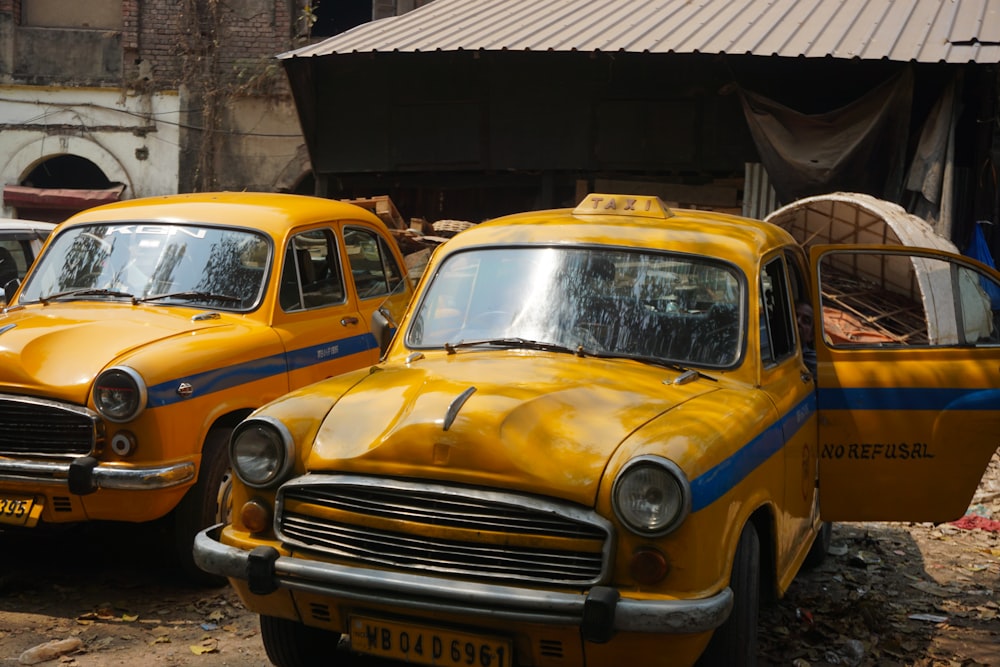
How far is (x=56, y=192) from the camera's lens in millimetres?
20000

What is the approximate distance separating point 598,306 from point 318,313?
246 centimetres

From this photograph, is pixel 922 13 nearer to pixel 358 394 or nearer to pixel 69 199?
pixel 358 394

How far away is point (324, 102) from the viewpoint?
15922mm

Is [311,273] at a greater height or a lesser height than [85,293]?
greater

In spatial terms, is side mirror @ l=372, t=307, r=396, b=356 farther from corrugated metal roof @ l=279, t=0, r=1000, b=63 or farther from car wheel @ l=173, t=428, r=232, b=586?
corrugated metal roof @ l=279, t=0, r=1000, b=63

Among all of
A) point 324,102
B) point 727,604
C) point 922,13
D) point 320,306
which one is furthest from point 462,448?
point 324,102

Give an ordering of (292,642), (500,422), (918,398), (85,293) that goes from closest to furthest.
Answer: (500,422)
(292,642)
(918,398)
(85,293)

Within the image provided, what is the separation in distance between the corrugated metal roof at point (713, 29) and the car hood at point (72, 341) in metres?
8.49

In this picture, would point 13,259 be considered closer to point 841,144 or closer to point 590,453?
point 590,453

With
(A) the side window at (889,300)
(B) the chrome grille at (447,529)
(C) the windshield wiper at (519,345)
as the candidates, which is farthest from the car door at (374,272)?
(B) the chrome grille at (447,529)

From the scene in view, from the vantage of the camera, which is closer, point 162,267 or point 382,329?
point 382,329

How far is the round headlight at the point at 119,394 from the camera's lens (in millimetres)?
5254

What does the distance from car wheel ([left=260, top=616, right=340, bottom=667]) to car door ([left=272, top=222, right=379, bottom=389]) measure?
207cm

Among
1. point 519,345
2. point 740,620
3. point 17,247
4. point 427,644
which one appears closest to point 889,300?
point 519,345
